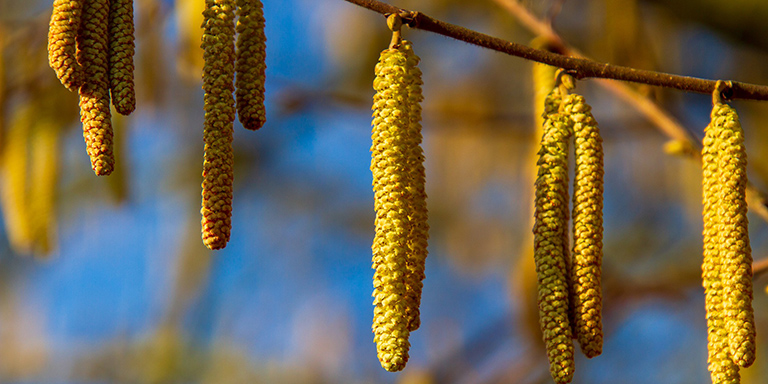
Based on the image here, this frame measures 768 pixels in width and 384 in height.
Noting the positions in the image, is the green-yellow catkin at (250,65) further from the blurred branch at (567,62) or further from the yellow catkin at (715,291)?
the yellow catkin at (715,291)

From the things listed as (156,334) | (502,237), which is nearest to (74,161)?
(156,334)

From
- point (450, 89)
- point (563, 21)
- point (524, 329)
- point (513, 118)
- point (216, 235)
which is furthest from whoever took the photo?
point (450, 89)

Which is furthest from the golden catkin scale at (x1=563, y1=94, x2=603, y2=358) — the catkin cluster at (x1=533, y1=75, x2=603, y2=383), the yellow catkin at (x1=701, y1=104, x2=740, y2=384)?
the yellow catkin at (x1=701, y1=104, x2=740, y2=384)

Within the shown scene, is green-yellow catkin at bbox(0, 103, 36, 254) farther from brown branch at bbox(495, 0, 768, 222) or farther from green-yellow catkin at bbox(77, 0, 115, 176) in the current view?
brown branch at bbox(495, 0, 768, 222)

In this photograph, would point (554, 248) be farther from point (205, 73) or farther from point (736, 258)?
point (205, 73)

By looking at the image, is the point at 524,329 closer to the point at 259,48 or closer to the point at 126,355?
the point at 259,48

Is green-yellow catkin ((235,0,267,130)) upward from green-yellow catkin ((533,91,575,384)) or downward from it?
upward

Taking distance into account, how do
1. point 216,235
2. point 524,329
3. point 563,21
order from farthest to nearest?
point 563,21
point 524,329
point 216,235
